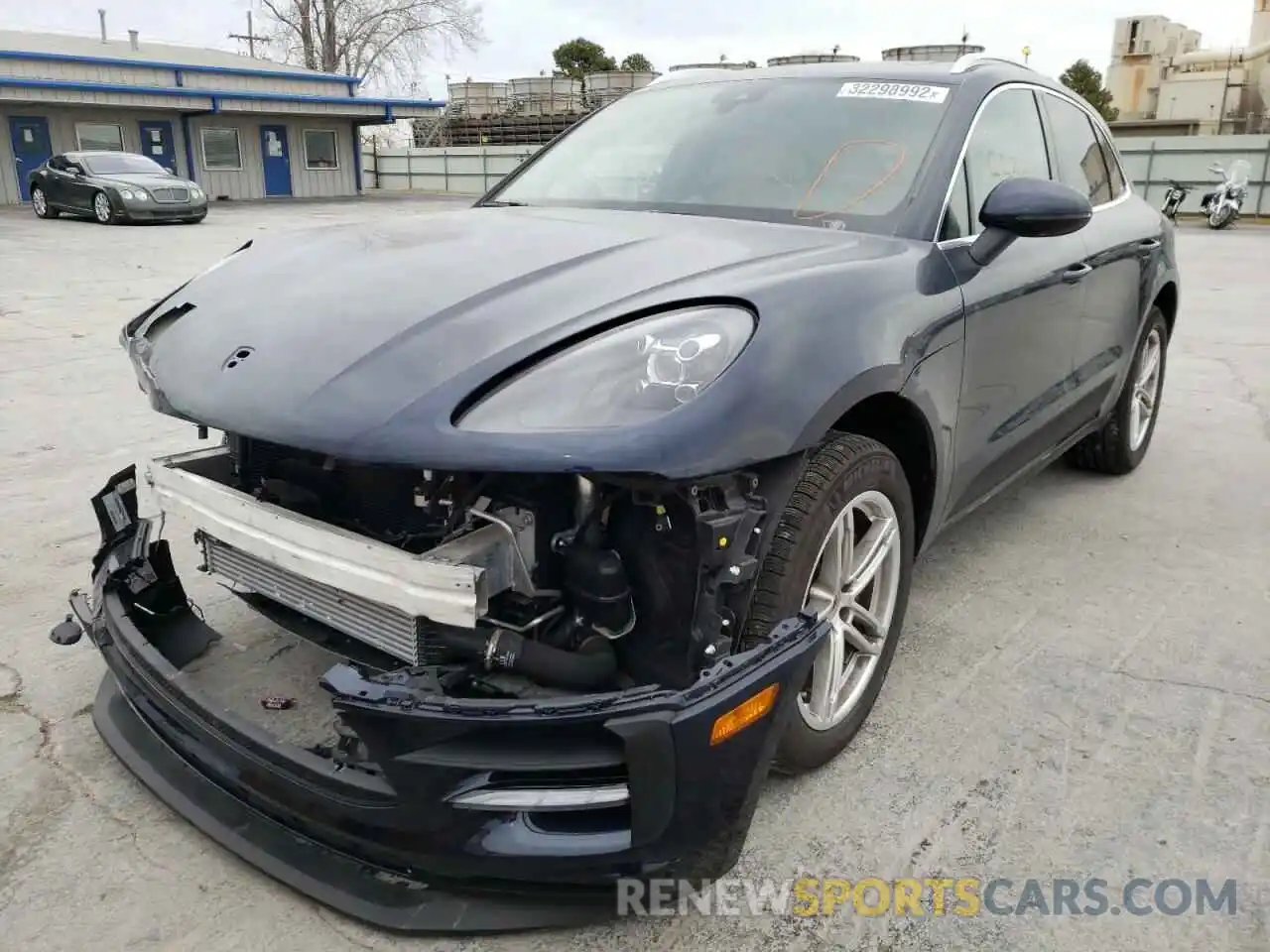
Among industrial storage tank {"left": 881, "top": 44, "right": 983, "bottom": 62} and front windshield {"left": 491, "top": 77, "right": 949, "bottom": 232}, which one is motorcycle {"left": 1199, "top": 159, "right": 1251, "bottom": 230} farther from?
front windshield {"left": 491, "top": 77, "right": 949, "bottom": 232}

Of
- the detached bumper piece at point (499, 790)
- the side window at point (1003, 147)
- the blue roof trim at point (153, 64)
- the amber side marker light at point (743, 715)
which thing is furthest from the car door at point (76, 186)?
the amber side marker light at point (743, 715)

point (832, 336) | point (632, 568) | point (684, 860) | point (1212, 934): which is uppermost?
point (832, 336)

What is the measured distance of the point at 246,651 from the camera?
2871 millimetres

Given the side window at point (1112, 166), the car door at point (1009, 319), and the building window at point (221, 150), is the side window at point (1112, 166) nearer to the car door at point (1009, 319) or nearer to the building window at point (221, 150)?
the car door at point (1009, 319)

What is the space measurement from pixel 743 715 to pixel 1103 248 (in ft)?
9.07

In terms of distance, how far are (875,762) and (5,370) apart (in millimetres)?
6403

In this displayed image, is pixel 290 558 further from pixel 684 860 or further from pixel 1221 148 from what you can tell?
pixel 1221 148

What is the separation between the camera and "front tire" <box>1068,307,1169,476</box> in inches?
177

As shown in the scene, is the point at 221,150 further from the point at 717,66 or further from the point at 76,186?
the point at 717,66

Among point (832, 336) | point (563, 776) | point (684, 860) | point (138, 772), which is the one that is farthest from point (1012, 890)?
point (138, 772)

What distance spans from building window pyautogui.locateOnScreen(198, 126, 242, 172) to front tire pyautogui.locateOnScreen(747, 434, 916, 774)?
103ft

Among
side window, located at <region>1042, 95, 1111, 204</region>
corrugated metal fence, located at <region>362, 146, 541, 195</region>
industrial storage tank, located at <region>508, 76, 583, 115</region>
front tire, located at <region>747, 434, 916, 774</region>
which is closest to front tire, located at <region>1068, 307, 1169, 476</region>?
side window, located at <region>1042, 95, 1111, 204</region>

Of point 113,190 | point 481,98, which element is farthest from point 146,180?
point 481,98

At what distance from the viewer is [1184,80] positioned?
3991 cm
